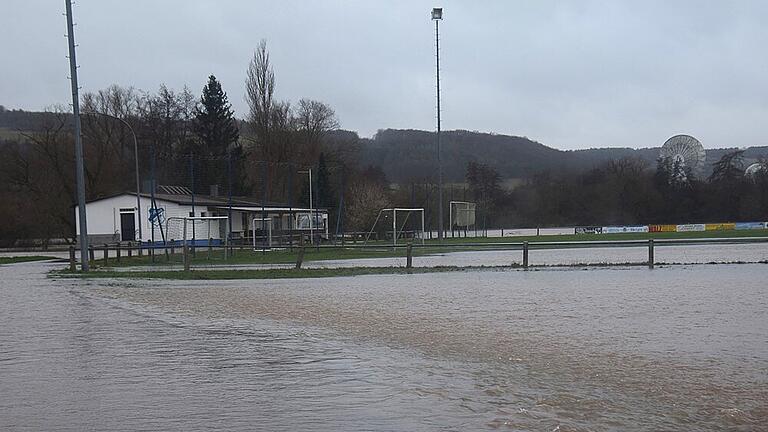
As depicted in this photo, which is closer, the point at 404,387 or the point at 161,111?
the point at 404,387

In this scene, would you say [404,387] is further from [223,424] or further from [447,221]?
[447,221]

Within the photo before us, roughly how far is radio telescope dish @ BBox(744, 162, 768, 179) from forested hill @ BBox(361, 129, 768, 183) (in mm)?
6722

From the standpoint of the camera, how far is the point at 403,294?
56.9 ft

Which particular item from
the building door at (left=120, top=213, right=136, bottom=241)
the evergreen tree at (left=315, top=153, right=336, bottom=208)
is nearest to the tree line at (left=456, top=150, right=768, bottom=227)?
the evergreen tree at (left=315, top=153, right=336, bottom=208)

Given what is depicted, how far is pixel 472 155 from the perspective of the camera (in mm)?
89250

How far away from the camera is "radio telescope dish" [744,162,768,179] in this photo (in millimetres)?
96700

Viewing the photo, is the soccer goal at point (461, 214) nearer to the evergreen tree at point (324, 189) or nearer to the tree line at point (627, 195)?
the evergreen tree at point (324, 189)

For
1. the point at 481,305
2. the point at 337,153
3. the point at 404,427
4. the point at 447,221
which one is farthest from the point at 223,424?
the point at 337,153

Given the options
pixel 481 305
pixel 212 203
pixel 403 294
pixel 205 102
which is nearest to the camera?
pixel 481 305

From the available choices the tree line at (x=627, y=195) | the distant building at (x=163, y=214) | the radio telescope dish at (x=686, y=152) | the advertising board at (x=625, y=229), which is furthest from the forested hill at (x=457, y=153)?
the distant building at (x=163, y=214)

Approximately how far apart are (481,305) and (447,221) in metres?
56.8

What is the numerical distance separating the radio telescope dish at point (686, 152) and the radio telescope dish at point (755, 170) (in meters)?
5.67

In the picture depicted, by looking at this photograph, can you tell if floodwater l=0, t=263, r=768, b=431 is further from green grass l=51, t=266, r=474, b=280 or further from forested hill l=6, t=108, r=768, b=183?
forested hill l=6, t=108, r=768, b=183

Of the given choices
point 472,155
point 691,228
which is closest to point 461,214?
point 472,155
